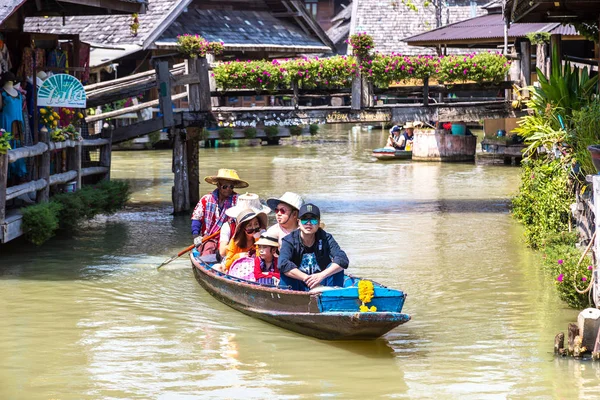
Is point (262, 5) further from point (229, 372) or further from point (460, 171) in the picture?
point (229, 372)

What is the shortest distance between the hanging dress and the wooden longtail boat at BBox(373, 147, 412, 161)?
1579 centimetres

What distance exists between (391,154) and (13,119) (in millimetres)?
16092

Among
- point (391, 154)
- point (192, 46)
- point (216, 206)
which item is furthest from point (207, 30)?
point (216, 206)

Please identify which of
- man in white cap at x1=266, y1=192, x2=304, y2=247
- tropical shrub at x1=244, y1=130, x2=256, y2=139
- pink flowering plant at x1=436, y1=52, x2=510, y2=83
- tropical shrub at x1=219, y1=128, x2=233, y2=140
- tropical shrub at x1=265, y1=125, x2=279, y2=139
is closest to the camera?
man in white cap at x1=266, y1=192, x2=304, y2=247

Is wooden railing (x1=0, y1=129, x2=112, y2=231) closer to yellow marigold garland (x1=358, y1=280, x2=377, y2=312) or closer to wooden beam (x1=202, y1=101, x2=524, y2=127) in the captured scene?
wooden beam (x1=202, y1=101, x2=524, y2=127)

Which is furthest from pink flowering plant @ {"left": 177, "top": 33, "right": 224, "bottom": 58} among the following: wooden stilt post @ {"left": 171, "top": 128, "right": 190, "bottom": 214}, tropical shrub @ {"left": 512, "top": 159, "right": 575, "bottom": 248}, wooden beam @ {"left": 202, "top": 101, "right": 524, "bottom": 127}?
tropical shrub @ {"left": 512, "top": 159, "right": 575, "bottom": 248}

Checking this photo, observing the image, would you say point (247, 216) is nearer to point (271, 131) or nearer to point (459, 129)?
point (459, 129)

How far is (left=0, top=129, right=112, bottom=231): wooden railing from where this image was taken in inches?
512

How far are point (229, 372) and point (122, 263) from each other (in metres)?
5.62

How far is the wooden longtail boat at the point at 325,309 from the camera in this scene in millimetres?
9195

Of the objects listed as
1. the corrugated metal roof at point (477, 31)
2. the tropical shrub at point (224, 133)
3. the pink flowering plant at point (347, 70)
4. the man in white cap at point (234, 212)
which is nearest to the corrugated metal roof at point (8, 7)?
the man in white cap at point (234, 212)

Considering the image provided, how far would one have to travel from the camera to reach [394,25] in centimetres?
4450

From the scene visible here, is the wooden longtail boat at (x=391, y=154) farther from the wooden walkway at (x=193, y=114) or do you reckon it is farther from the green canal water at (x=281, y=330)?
the green canal water at (x=281, y=330)

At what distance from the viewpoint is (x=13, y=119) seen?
48.1ft
